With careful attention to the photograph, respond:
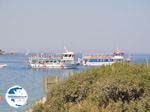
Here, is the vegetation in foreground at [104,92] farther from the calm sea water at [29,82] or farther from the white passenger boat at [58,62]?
the white passenger boat at [58,62]

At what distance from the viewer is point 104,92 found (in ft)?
34.6

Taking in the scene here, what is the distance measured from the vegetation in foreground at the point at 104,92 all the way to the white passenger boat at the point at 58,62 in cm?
8430

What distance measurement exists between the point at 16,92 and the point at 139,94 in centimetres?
345

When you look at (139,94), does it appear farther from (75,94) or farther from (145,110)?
(75,94)

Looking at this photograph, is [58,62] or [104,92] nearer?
[104,92]

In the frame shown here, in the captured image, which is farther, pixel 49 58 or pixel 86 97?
pixel 49 58

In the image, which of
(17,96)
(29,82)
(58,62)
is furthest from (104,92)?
(58,62)

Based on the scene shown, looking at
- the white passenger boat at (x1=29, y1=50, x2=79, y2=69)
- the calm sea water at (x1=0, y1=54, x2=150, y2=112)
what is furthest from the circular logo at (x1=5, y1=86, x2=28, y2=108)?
the white passenger boat at (x1=29, y1=50, x2=79, y2=69)

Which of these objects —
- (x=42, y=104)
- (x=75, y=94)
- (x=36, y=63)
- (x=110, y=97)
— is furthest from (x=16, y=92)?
(x=36, y=63)

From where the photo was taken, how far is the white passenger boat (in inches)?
3819

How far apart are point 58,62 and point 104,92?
88464mm

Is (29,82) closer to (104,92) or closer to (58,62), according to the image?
(58,62)

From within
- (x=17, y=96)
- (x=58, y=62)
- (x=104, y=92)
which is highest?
(x=104, y=92)

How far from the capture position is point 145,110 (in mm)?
10297
